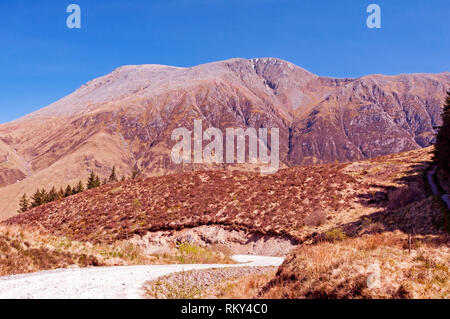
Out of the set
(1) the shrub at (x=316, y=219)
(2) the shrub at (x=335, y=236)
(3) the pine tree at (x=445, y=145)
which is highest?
(3) the pine tree at (x=445, y=145)

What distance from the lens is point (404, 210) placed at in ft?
86.7

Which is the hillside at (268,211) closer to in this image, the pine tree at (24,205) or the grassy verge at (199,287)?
the grassy verge at (199,287)

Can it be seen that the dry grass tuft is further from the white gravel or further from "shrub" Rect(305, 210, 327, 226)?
"shrub" Rect(305, 210, 327, 226)

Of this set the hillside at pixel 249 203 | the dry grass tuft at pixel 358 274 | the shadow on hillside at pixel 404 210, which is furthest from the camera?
the hillside at pixel 249 203

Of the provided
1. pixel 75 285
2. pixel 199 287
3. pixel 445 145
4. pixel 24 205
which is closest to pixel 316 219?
pixel 445 145

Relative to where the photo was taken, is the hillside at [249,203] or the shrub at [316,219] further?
the hillside at [249,203]

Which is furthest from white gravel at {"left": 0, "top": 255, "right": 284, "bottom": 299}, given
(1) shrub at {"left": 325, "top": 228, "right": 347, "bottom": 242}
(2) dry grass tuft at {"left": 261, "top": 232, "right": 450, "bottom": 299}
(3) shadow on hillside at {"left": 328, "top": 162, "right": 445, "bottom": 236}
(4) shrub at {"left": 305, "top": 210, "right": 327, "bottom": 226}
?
(4) shrub at {"left": 305, "top": 210, "right": 327, "bottom": 226}

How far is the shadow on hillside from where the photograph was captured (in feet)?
73.5

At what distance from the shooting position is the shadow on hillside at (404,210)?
22.4 meters

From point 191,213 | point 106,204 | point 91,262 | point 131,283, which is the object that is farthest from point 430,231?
point 106,204

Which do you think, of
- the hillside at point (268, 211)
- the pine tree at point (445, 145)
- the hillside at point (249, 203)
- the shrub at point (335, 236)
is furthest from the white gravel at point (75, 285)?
the pine tree at point (445, 145)

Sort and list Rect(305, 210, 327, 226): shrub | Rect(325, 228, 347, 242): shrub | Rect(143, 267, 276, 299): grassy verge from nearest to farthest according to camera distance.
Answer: Rect(143, 267, 276, 299): grassy verge
Rect(325, 228, 347, 242): shrub
Rect(305, 210, 327, 226): shrub

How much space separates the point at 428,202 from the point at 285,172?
23.9 meters
